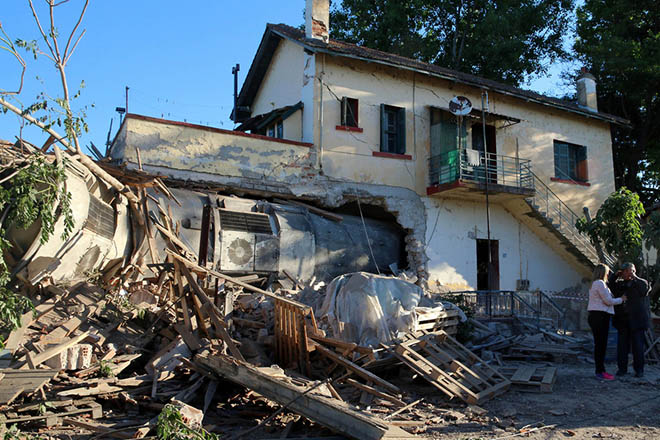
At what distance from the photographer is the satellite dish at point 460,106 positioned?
15609 millimetres

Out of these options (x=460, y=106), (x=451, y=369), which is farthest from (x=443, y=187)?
(x=451, y=369)

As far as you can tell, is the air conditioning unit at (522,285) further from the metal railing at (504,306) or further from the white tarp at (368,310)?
the white tarp at (368,310)

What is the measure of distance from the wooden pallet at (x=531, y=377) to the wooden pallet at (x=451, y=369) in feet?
0.68

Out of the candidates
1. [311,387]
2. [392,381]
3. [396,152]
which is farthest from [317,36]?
[311,387]

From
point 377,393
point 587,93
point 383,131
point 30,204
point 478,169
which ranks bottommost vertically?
point 377,393

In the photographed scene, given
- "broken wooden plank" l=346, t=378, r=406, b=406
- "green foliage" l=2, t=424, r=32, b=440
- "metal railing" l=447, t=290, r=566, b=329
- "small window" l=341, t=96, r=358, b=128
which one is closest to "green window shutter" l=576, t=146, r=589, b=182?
"metal railing" l=447, t=290, r=566, b=329

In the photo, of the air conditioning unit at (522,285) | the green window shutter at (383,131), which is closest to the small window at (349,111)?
the green window shutter at (383,131)

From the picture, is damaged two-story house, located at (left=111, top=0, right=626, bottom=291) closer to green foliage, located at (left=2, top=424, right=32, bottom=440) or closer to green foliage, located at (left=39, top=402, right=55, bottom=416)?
green foliage, located at (left=39, top=402, right=55, bottom=416)

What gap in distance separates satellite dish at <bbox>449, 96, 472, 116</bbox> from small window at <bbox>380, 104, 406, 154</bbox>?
1.36 m

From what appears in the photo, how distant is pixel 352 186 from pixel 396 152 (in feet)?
6.35

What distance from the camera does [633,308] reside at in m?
8.16

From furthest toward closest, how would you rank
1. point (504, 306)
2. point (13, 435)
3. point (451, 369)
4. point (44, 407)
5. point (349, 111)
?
point (349, 111)
point (504, 306)
point (451, 369)
point (44, 407)
point (13, 435)

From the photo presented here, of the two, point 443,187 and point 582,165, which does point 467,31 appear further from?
point 443,187

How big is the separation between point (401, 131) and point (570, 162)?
23.1 feet
